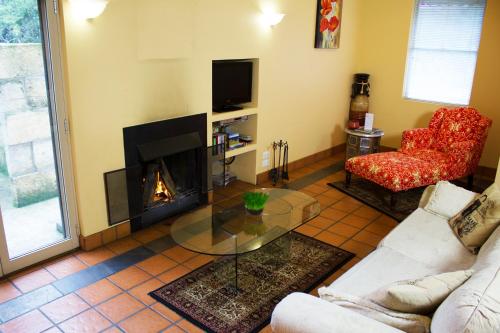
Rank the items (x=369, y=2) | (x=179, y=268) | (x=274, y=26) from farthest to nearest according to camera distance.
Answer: (x=369, y=2) < (x=274, y=26) < (x=179, y=268)

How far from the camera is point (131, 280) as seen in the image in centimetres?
303

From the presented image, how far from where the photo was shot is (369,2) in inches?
233

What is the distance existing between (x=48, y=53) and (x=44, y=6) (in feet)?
0.99

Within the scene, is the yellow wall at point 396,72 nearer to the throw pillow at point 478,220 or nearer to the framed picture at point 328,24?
the framed picture at point 328,24

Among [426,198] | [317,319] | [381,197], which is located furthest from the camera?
[381,197]

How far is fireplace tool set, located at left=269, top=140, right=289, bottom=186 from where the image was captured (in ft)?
16.7

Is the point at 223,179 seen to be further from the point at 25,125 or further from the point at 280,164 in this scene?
the point at 25,125

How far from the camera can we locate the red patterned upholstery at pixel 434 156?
4.28 meters

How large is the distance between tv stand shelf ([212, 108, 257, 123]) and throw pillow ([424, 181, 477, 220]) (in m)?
2.02

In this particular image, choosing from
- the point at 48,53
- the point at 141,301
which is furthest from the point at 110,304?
the point at 48,53

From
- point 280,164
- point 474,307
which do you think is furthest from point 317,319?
point 280,164

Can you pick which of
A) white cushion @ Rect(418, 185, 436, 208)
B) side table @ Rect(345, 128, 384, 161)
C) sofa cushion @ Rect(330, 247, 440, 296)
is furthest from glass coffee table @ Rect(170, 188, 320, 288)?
side table @ Rect(345, 128, 384, 161)

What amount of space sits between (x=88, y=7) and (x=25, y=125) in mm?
914

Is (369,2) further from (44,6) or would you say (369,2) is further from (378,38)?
(44,6)
